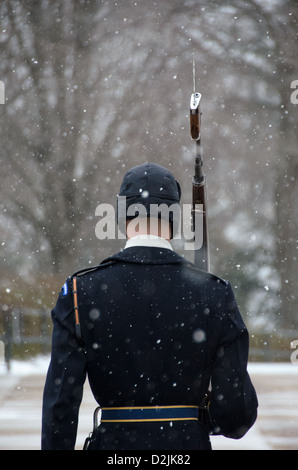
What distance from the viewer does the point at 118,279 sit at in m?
2.24

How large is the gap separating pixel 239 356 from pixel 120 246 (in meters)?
17.9

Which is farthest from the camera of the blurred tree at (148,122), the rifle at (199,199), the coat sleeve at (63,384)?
the blurred tree at (148,122)

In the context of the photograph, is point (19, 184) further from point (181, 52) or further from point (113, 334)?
point (113, 334)

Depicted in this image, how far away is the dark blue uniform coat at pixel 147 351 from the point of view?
7.14 ft

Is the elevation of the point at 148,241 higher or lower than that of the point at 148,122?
lower

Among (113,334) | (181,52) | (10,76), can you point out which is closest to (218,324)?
(113,334)

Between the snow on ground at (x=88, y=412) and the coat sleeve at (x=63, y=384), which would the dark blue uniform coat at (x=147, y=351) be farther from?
the snow on ground at (x=88, y=412)

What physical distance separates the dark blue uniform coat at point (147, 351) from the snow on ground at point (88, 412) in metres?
3.86

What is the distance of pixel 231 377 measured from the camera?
7.23 feet

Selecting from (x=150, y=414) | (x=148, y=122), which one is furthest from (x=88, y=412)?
(x=148, y=122)

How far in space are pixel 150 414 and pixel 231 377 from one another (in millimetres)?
270

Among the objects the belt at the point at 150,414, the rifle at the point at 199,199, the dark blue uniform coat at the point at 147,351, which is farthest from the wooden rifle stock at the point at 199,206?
the belt at the point at 150,414

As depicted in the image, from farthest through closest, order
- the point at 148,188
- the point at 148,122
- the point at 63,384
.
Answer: the point at 148,122, the point at 148,188, the point at 63,384

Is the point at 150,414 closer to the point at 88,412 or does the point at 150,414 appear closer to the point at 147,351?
the point at 147,351
